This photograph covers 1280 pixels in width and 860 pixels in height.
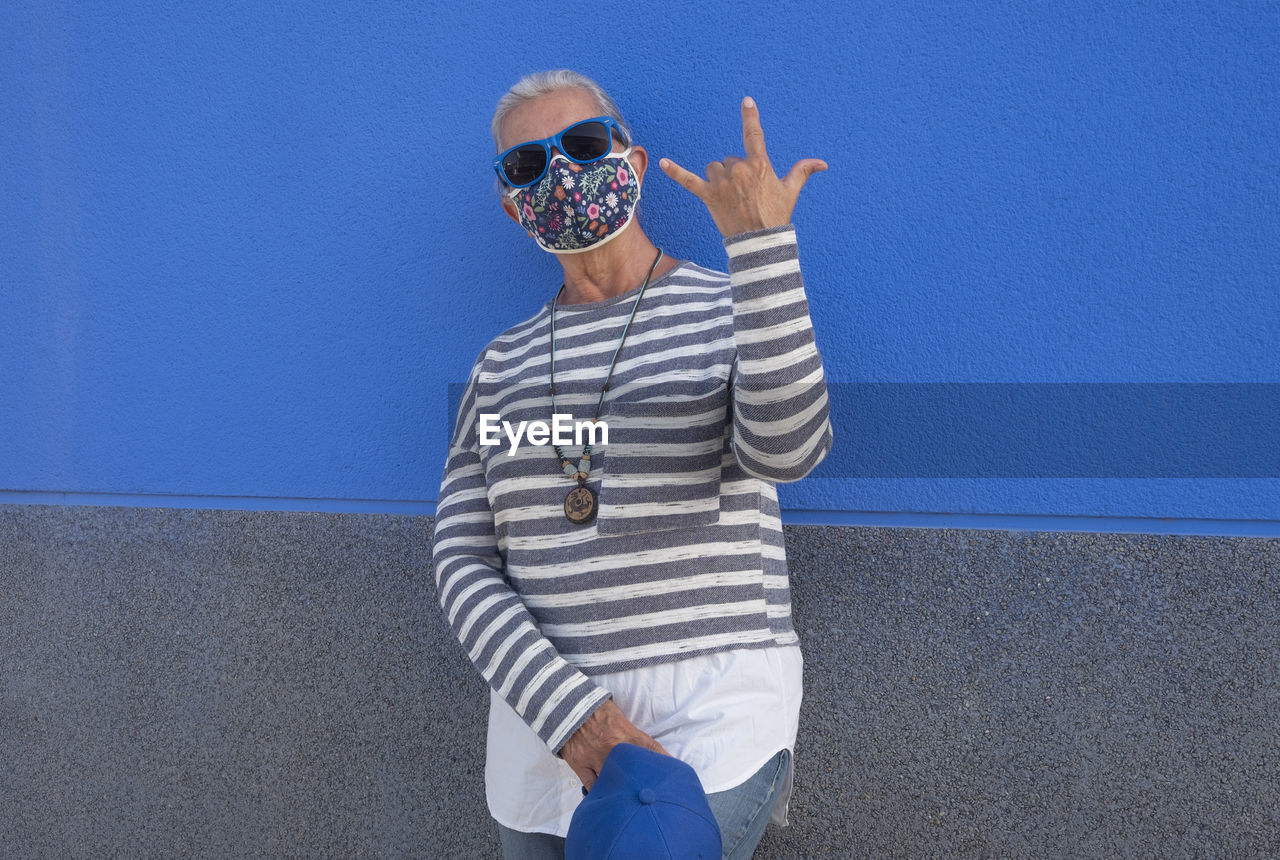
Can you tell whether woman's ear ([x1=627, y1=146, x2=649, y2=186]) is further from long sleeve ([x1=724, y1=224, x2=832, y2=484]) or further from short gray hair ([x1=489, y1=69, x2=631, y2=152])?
long sleeve ([x1=724, y1=224, x2=832, y2=484])

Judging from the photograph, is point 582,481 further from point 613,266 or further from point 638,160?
point 638,160

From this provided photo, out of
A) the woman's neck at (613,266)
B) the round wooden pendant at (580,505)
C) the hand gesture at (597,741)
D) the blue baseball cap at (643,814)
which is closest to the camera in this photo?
the blue baseball cap at (643,814)

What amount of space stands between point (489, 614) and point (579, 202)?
699 mm

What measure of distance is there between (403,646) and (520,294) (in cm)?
86

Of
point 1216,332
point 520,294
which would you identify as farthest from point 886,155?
point 520,294

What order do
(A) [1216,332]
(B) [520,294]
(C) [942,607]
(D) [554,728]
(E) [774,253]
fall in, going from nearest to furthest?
(E) [774,253]
(D) [554,728]
(A) [1216,332]
(C) [942,607]
(B) [520,294]

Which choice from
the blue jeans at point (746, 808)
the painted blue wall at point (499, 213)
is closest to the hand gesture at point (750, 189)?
the painted blue wall at point (499, 213)

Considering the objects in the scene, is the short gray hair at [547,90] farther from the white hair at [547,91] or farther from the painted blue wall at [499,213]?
the painted blue wall at [499,213]

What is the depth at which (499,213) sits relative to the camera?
6.66ft

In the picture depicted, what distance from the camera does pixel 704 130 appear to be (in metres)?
1.87

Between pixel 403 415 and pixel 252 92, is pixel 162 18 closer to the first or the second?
pixel 252 92

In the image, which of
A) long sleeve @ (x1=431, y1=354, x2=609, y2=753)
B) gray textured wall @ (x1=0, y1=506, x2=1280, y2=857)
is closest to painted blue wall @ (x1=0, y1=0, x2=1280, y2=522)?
gray textured wall @ (x1=0, y1=506, x2=1280, y2=857)

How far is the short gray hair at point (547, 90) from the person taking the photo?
1616 millimetres

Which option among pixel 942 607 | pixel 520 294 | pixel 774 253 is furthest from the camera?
pixel 520 294
